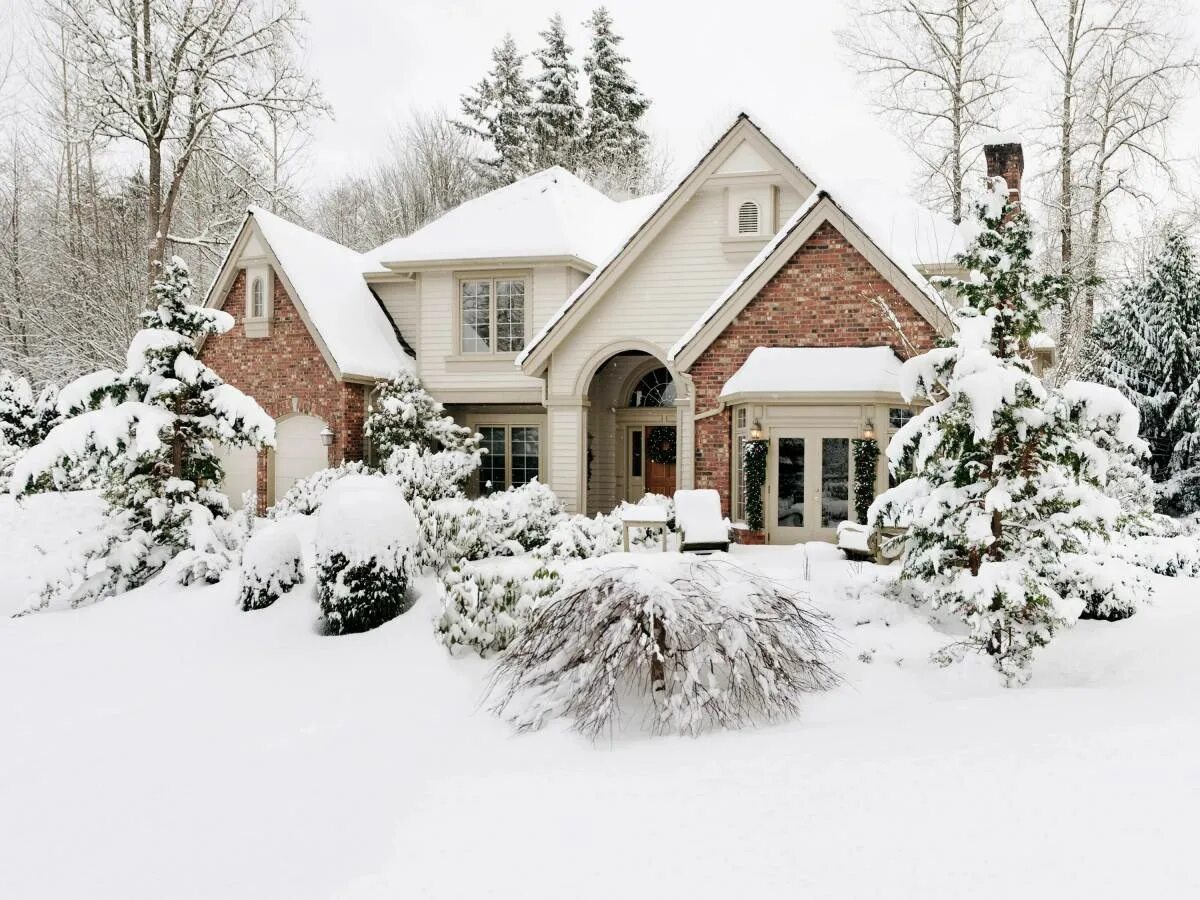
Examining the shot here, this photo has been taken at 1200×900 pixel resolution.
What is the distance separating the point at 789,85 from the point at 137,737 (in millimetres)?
29787

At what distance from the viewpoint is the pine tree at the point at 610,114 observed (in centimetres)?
3541

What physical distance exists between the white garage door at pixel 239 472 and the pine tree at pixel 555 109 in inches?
851

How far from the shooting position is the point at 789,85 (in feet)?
→ 98.1

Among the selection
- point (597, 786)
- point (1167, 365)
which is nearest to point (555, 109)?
point (1167, 365)

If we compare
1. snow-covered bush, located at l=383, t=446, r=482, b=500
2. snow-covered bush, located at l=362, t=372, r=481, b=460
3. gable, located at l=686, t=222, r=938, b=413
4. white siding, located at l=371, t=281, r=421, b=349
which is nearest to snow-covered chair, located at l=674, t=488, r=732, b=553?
gable, located at l=686, t=222, r=938, b=413

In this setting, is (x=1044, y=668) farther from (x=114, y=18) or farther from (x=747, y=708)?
(x=114, y=18)

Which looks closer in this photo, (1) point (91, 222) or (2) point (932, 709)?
(2) point (932, 709)

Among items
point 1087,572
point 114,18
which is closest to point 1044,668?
point 1087,572

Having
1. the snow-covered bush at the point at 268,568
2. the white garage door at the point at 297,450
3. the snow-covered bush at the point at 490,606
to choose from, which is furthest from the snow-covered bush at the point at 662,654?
the white garage door at the point at 297,450

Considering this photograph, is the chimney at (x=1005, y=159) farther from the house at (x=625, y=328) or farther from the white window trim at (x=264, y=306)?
the white window trim at (x=264, y=306)

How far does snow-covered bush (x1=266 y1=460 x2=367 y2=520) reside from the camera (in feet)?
49.3

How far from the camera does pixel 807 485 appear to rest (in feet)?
41.0

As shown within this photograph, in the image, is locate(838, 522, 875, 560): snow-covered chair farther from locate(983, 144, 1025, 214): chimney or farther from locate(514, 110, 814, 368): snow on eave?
locate(514, 110, 814, 368): snow on eave

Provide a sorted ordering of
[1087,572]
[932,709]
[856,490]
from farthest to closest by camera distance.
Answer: [856,490], [1087,572], [932,709]
